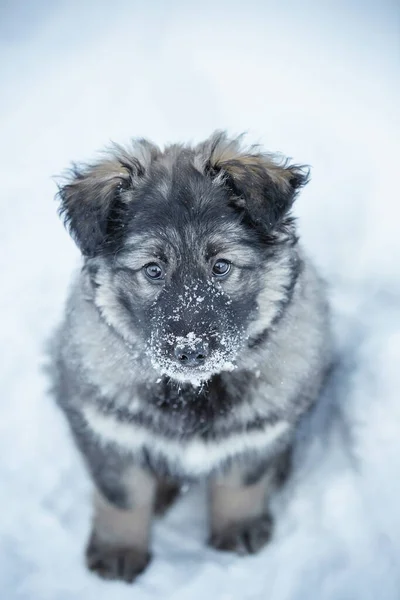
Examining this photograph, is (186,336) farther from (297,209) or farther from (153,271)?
(297,209)

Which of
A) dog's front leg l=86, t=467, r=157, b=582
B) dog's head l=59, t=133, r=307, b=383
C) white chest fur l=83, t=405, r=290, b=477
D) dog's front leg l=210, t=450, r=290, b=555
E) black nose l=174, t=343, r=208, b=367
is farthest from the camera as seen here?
dog's front leg l=210, t=450, r=290, b=555

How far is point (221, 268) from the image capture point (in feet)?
8.29

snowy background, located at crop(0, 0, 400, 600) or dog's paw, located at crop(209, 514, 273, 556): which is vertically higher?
snowy background, located at crop(0, 0, 400, 600)

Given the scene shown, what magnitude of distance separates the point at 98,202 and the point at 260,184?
66 cm

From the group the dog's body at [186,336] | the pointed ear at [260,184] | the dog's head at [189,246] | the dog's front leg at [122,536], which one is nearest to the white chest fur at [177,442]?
the dog's body at [186,336]

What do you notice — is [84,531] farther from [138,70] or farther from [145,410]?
[138,70]

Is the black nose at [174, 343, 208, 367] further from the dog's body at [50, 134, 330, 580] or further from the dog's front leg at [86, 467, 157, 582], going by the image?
the dog's front leg at [86, 467, 157, 582]

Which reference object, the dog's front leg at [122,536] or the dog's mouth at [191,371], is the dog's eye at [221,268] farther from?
the dog's front leg at [122,536]

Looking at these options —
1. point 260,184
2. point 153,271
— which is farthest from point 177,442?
point 260,184

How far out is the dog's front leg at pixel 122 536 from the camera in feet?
10.3

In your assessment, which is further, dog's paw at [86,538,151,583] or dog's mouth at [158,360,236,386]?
dog's paw at [86,538,151,583]

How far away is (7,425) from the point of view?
3.60 metres

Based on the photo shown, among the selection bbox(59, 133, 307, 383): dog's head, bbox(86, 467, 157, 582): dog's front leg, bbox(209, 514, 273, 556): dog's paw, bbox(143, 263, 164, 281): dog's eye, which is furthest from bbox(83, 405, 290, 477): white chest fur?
bbox(143, 263, 164, 281): dog's eye

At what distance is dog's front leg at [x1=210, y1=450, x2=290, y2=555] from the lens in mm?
3256
